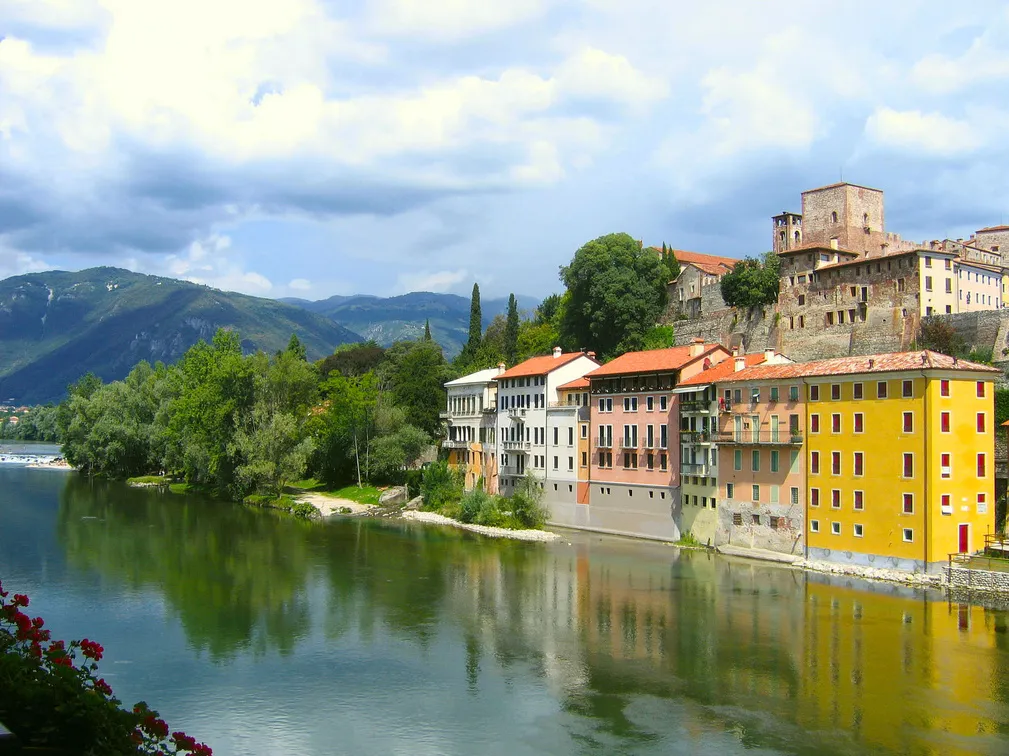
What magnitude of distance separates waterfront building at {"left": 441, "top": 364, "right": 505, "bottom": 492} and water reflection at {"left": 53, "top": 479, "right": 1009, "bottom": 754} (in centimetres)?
1253

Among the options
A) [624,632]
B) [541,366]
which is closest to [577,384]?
[541,366]

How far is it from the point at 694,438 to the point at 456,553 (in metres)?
13.2

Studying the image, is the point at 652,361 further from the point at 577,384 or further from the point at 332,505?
the point at 332,505

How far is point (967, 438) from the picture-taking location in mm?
35000

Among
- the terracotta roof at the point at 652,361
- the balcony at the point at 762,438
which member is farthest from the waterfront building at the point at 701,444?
the terracotta roof at the point at 652,361

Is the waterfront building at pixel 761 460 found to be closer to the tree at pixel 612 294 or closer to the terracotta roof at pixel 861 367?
the terracotta roof at pixel 861 367

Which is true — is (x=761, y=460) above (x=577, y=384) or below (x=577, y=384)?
below

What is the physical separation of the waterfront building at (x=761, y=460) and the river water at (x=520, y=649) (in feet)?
7.19

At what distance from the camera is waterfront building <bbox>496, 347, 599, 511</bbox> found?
52.1m

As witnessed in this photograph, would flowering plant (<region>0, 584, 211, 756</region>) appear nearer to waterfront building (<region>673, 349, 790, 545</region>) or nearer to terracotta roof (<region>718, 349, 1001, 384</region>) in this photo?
terracotta roof (<region>718, 349, 1001, 384</region>)

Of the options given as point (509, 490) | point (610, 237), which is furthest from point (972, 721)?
point (610, 237)

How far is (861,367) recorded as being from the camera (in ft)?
123

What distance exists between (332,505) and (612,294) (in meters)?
24.6

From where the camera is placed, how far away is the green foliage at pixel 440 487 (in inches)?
2280
